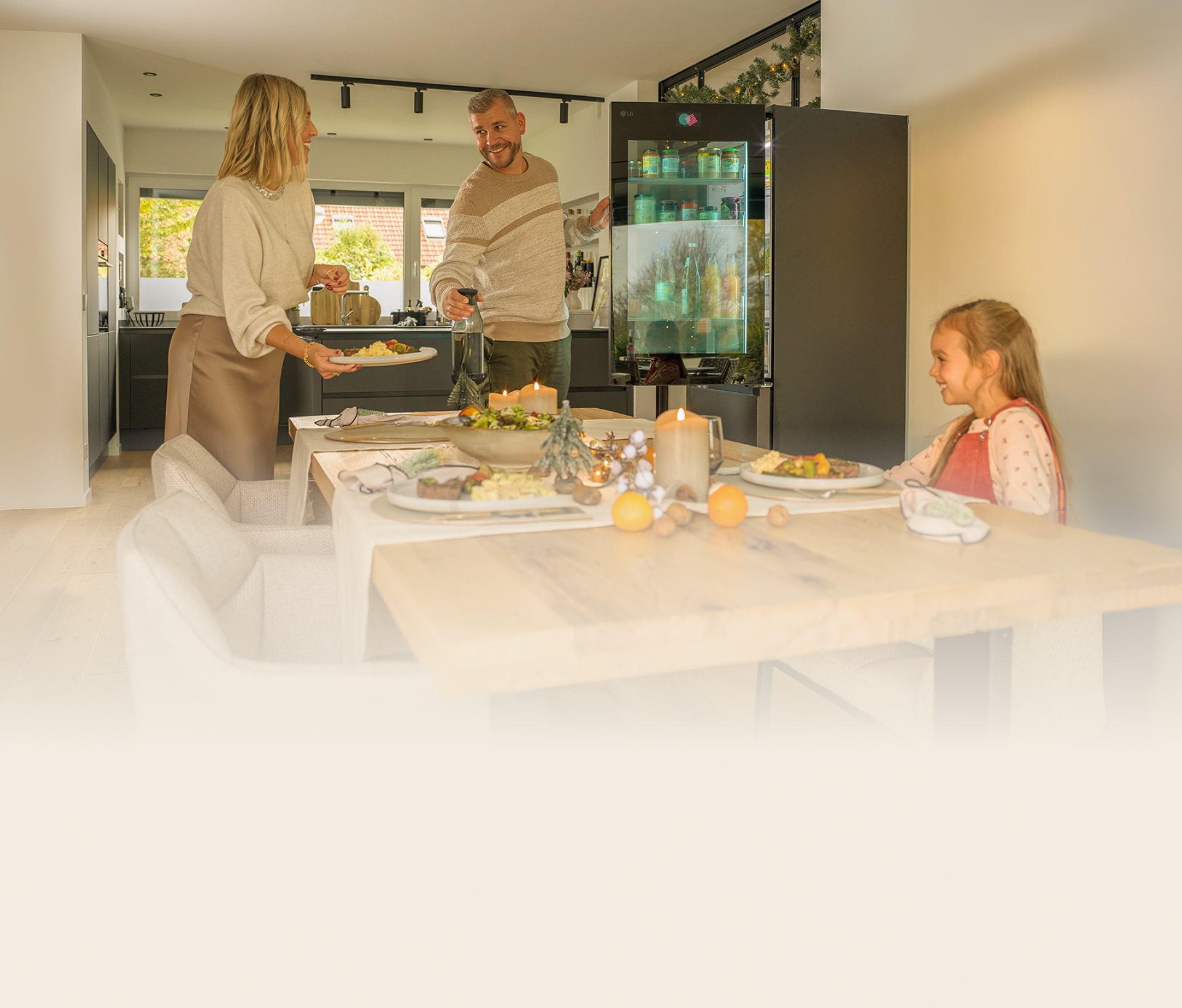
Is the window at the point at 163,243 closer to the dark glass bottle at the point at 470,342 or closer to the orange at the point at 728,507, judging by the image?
the dark glass bottle at the point at 470,342

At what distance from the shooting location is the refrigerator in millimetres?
3516

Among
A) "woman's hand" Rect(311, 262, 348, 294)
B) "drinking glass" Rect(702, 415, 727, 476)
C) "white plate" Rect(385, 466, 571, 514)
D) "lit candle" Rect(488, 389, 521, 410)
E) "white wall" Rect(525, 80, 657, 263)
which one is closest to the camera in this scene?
A: "white plate" Rect(385, 466, 571, 514)

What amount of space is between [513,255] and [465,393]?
31.1 inches

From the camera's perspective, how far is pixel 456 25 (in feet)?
17.7

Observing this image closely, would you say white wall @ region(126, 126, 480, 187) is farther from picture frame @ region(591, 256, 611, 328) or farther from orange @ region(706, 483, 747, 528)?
orange @ region(706, 483, 747, 528)

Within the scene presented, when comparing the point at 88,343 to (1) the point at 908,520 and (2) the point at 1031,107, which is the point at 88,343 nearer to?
(2) the point at 1031,107

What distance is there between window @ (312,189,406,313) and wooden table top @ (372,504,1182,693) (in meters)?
8.91

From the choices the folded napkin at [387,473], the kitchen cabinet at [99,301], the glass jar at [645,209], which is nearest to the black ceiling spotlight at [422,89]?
the kitchen cabinet at [99,301]

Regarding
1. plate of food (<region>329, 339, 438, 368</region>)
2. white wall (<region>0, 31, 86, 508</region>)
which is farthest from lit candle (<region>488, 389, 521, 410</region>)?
white wall (<region>0, 31, 86, 508</region>)

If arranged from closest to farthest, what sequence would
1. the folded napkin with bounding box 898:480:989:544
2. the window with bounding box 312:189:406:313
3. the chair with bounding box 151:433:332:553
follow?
the folded napkin with bounding box 898:480:989:544 < the chair with bounding box 151:433:332:553 < the window with bounding box 312:189:406:313

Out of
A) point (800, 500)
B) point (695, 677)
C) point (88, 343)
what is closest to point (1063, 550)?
point (800, 500)

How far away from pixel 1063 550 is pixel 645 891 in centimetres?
58

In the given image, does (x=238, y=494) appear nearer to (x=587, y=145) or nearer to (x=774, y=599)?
(x=774, y=599)

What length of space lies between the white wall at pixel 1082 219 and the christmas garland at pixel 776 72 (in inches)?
52.5
